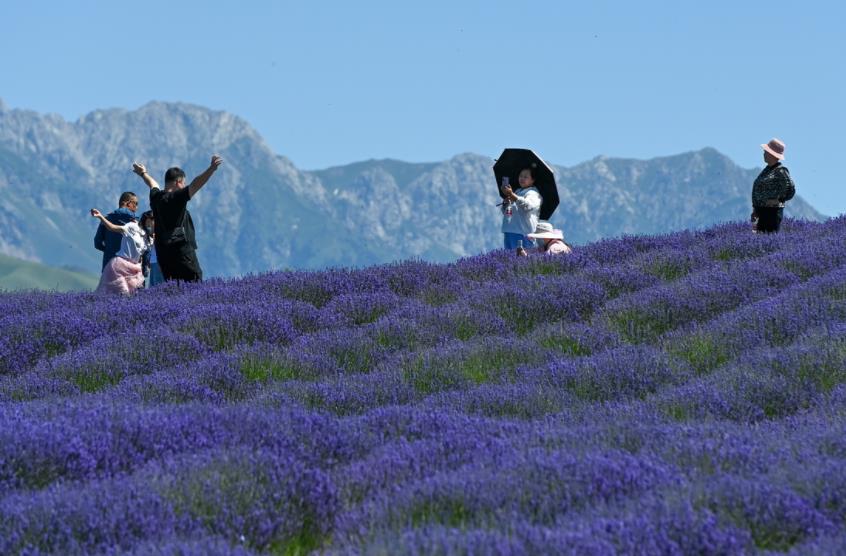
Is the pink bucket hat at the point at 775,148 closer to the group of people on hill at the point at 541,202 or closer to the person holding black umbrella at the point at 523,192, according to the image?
the group of people on hill at the point at 541,202

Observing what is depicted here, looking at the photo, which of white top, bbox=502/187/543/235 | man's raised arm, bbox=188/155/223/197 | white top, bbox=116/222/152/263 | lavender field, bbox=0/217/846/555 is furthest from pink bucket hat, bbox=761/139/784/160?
white top, bbox=116/222/152/263

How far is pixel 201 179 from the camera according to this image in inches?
412

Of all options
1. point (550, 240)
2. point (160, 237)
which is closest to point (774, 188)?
point (550, 240)

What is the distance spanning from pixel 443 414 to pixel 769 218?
848cm

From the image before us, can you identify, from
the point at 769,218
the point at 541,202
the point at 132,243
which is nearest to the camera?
the point at 132,243

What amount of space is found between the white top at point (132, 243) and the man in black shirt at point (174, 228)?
0.60 m

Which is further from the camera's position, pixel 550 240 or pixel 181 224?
pixel 550 240

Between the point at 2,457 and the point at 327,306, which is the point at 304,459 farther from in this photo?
the point at 327,306

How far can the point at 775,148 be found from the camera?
12.2 metres

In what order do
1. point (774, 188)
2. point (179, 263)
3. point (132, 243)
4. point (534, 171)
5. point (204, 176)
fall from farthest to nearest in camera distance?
point (534, 171)
point (132, 243)
point (774, 188)
point (179, 263)
point (204, 176)

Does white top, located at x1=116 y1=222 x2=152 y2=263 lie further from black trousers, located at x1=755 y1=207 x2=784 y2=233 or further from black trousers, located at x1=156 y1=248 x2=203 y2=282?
black trousers, located at x1=755 y1=207 x2=784 y2=233

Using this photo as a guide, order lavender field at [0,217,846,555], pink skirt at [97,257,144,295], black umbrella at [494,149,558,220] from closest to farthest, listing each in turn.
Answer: lavender field at [0,217,846,555], pink skirt at [97,257,144,295], black umbrella at [494,149,558,220]

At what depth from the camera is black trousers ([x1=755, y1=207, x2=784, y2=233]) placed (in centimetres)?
1227

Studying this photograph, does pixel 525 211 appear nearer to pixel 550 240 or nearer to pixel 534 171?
pixel 534 171
